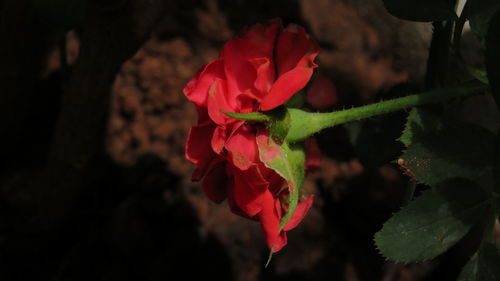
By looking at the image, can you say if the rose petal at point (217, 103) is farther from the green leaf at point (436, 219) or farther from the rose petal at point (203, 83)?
the green leaf at point (436, 219)

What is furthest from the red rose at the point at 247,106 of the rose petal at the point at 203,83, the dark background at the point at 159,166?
the dark background at the point at 159,166

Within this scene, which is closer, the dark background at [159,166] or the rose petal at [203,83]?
the rose petal at [203,83]

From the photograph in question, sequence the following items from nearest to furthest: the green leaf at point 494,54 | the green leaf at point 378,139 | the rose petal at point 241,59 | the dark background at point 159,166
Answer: the green leaf at point 494,54 → the rose petal at point 241,59 → the green leaf at point 378,139 → the dark background at point 159,166

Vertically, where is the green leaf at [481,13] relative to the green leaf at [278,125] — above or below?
above

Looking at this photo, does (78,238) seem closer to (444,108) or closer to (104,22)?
(104,22)

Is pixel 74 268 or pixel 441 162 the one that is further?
pixel 74 268

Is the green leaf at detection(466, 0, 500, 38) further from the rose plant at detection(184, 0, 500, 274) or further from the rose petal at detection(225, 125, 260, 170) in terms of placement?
the rose petal at detection(225, 125, 260, 170)

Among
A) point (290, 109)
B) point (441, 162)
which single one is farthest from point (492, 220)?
point (290, 109)
